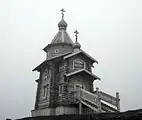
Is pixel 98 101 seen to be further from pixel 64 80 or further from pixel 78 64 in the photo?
pixel 78 64

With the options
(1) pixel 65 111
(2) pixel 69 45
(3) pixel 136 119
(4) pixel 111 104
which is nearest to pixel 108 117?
(3) pixel 136 119

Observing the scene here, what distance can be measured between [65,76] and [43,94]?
12.1 feet

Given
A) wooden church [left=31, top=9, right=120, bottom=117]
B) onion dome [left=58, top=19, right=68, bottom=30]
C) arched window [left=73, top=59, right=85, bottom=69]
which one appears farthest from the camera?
onion dome [left=58, top=19, right=68, bottom=30]

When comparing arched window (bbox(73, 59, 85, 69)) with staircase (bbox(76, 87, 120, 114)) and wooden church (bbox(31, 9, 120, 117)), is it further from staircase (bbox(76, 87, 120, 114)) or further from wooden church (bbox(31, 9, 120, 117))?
staircase (bbox(76, 87, 120, 114))

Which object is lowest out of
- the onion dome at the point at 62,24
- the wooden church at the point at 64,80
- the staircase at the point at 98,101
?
the staircase at the point at 98,101

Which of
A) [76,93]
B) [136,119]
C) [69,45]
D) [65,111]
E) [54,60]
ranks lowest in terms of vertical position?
[136,119]

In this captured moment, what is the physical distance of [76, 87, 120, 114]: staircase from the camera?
824 inches

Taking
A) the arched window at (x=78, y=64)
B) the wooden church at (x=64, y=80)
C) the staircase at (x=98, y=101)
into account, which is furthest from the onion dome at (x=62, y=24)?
the staircase at (x=98, y=101)

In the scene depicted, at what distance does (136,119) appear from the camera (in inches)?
428

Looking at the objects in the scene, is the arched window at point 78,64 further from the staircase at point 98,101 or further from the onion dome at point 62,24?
the onion dome at point 62,24

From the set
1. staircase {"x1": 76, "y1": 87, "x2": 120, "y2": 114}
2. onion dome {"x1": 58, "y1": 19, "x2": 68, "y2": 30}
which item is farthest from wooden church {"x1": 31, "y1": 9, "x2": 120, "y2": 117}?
onion dome {"x1": 58, "y1": 19, "x2": 68, "y2": 30}

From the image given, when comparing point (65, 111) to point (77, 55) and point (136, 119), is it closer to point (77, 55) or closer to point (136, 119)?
point (77, 55)

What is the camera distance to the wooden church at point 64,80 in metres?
24.3

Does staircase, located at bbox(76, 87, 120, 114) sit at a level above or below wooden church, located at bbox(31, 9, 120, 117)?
below
